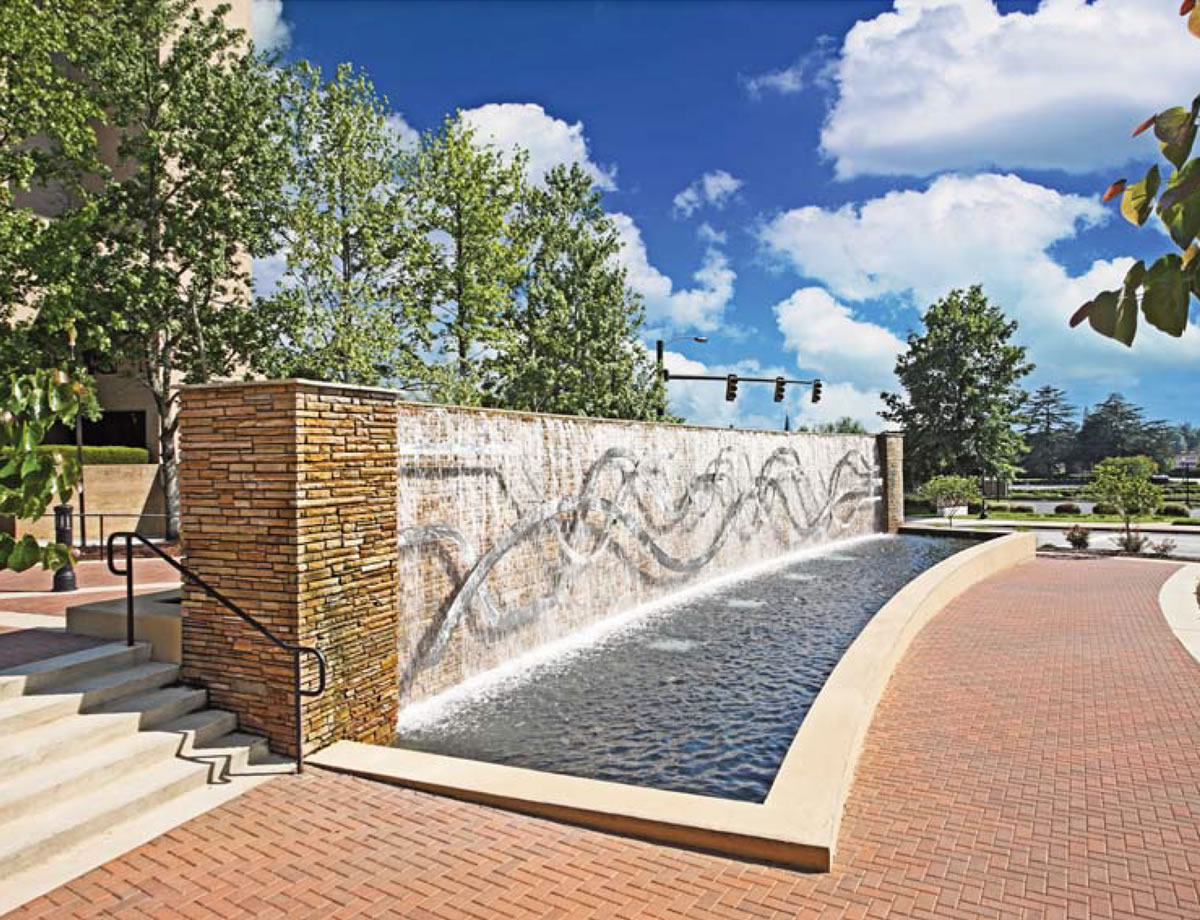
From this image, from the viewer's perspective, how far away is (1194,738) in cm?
753

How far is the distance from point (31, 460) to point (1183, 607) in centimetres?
1619

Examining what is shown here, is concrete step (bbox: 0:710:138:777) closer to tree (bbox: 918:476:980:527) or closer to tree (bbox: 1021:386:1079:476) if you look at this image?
tree (bbox: 918:476:980:527)

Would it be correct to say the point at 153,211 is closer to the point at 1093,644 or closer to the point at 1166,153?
the point at 1093,644

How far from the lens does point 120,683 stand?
679cm

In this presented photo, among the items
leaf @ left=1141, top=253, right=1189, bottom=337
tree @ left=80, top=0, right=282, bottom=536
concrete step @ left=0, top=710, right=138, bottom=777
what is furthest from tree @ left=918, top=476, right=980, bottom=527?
leaf @ left=1141, top=253, right=1189, bottom=337

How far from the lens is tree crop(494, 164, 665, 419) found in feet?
90.0

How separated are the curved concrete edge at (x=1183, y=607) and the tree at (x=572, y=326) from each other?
16.7m

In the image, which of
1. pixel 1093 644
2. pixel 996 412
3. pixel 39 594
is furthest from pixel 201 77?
pixel 996 412

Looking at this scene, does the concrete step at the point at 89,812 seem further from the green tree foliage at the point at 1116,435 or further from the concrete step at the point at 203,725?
the green tree foliage at the point at 1116,435

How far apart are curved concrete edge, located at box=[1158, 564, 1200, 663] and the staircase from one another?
34.2 feet

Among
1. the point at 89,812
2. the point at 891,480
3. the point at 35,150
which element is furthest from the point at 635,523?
the point at 891,480

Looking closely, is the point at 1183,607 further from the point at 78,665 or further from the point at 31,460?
the point at 31,460

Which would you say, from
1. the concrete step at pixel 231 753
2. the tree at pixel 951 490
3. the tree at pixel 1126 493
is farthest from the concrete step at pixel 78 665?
the tree at pixel 951 490

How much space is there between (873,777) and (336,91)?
23603 mm
